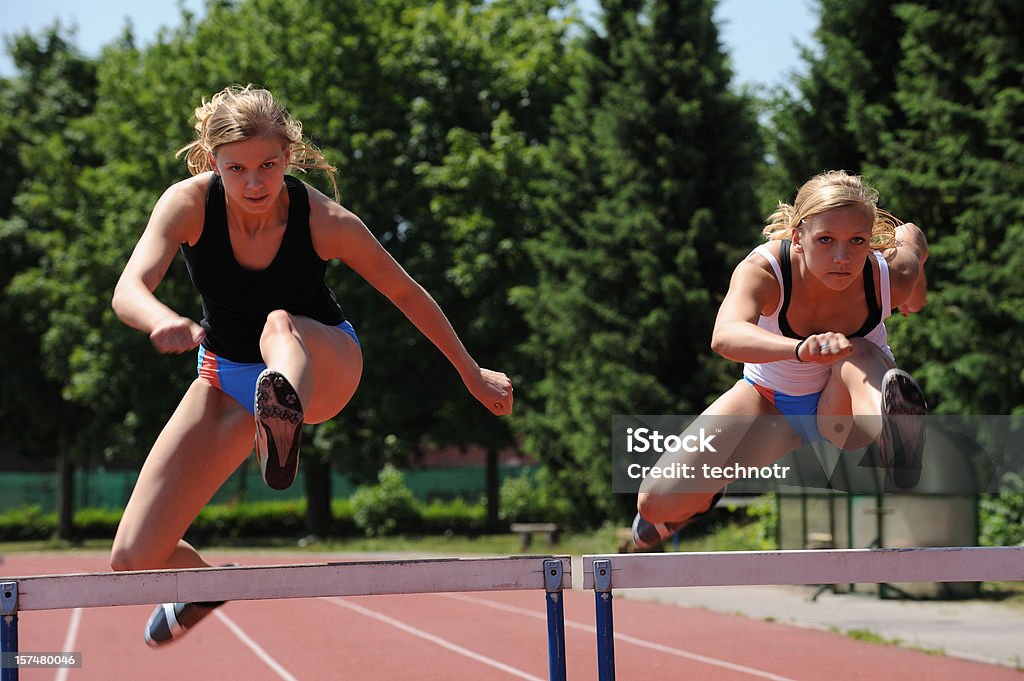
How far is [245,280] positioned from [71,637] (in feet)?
30.0

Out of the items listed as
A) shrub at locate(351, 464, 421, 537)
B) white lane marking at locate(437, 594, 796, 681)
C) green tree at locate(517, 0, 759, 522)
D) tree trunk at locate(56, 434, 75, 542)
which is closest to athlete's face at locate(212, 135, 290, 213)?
white lane marking at locate(437, 594, 796, 681)

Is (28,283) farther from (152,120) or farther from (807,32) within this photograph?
(807,32)

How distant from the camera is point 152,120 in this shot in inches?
971

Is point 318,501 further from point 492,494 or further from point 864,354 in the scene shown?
Result: point 864,354

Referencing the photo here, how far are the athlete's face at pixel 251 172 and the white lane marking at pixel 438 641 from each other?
5479 mm

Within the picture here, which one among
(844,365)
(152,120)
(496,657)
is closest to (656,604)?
(496,657)

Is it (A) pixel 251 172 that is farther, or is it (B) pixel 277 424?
(A) pixel 251 172

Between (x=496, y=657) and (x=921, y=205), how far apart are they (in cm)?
789

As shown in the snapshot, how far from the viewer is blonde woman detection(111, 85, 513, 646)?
3369mm

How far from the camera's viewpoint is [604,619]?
3.46 meters

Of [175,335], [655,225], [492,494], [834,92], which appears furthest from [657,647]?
[492,494]

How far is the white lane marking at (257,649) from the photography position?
28.6ft

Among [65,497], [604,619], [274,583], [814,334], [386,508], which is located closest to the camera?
[274,583]

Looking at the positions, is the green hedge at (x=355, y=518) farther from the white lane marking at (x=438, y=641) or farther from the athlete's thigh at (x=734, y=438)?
the athlete's thigh at (x=734, y=438)
